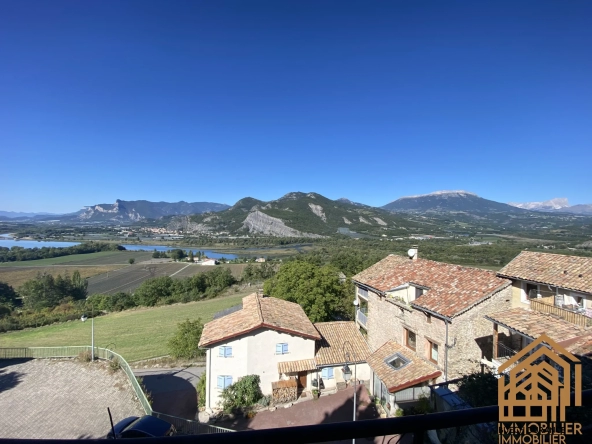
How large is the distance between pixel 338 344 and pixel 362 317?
2.82m

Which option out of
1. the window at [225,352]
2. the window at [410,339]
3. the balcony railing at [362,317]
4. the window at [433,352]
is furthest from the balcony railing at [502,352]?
the window at [225,352]

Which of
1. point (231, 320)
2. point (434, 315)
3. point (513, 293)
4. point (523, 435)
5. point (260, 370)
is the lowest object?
point (260, 370)

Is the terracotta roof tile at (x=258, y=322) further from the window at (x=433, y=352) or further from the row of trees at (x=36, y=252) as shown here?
the row of trees at (x=36, y=252)

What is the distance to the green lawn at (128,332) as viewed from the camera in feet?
93.7

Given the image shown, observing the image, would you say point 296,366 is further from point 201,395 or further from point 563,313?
point 563,313

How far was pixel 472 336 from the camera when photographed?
1354 cm

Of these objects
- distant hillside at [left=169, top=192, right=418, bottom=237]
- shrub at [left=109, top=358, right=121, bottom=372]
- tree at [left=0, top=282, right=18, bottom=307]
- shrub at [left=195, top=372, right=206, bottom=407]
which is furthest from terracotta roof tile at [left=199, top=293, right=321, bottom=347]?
distant hillside at [left=169, top=192, right=418, bottom=237]

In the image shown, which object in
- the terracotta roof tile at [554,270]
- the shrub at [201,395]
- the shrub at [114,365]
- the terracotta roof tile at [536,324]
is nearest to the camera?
the terracotta roof tile at [536,324]

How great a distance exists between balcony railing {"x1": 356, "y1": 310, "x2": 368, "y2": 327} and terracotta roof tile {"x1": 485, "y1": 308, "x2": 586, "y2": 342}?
821 cm

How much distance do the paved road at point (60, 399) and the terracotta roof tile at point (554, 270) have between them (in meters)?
17.2

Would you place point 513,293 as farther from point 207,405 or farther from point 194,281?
point 194,281

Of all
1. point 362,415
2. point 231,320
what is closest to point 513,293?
point 362,415

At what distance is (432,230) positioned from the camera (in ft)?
506

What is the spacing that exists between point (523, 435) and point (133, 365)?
87.5 ft
